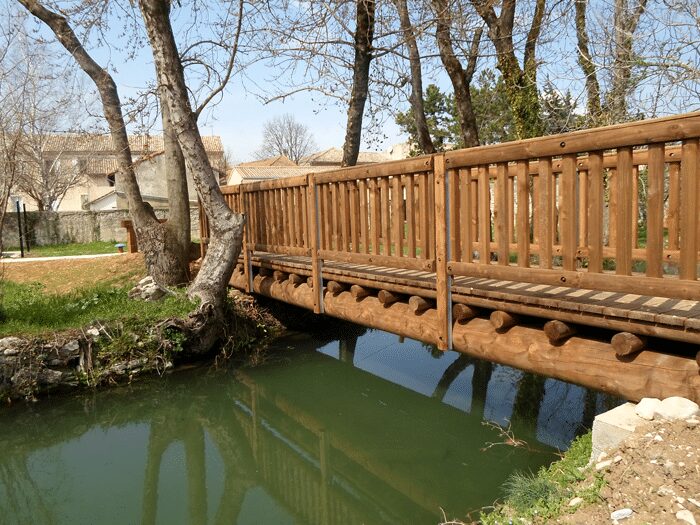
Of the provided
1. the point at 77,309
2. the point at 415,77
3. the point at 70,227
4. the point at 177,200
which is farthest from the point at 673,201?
the point at 70,227

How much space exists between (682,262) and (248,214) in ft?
22.7

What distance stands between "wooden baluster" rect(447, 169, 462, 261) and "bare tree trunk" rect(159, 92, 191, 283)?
258 inches

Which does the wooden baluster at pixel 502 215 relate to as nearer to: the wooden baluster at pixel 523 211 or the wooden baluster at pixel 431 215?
the wooden baluster at pixel 523 211

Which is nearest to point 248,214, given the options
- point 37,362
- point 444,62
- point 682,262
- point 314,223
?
point 314,223

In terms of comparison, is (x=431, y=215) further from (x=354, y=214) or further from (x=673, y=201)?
(x=673, y=201)

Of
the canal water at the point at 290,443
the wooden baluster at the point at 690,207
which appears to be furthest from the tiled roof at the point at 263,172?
the wooden baluster at the point at 690,207

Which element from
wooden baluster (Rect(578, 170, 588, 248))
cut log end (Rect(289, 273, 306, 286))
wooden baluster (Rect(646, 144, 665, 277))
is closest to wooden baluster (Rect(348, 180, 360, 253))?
cut log end (Rect(289, 273, 306, 286))

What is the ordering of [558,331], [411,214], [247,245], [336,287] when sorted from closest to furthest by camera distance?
1. [558,331]
2. [411,214]
3. [336,287]
4. [247,245]

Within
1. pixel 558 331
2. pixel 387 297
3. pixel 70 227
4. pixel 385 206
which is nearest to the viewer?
pixel 558 331

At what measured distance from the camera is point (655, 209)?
11.2 ft

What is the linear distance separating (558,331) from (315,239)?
3.46 metres

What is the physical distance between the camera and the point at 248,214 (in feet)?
30.3

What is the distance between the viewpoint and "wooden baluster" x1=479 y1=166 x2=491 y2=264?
454cm

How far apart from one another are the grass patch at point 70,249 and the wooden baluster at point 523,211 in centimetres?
1644
